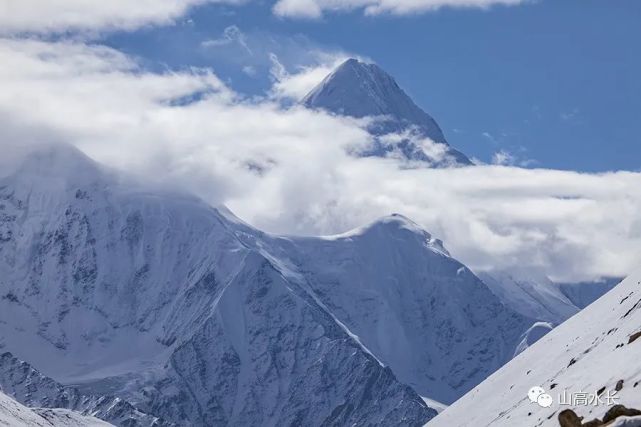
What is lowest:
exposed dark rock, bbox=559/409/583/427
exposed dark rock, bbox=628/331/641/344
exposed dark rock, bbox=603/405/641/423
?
exposed dark rock, bbox=559/409/583/427

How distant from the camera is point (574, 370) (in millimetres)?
115188

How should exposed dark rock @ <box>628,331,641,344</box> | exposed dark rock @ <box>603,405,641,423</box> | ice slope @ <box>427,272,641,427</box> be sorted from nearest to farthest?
exposed dark rock @ <box>603,405,641,423</box>
ice slope @ <box>427,272,641,427</box>
exposed dark rock @ <box>628,331,641,344</box>

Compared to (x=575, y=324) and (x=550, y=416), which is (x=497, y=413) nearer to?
(x=575, y=324)

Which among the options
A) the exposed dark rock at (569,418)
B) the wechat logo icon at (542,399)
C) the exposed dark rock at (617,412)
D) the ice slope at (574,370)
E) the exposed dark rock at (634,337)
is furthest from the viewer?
the exposed dark rock at (634,337)

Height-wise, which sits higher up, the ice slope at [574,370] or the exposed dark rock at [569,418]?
the ice slope at [574,370]

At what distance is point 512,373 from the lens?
7047 inches

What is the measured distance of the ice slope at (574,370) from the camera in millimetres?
89125

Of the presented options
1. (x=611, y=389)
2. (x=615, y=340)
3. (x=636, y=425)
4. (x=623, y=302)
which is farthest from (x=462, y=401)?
(x=636, y=425)

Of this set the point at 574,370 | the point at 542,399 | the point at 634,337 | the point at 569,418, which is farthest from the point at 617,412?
the point at 574,370

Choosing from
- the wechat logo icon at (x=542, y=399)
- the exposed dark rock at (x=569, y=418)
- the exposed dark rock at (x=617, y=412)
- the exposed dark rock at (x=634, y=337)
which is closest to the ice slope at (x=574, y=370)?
the exposed dark rock at (x=634, y=337)

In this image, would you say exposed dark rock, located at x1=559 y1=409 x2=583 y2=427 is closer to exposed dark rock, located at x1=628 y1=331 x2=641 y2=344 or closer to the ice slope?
the ice slope

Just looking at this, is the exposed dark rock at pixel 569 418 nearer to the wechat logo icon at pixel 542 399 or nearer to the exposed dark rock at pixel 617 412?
the exposed dark rock at pixel 617 412

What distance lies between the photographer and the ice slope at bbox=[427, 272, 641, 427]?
8912 cm

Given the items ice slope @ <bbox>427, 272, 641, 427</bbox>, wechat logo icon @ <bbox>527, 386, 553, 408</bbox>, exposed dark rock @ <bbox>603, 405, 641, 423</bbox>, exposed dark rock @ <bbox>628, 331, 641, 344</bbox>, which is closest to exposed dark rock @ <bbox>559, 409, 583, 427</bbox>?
ice slope @ <bbox>427, 272, 641, 427</bbox>
